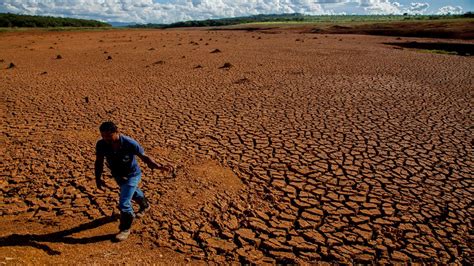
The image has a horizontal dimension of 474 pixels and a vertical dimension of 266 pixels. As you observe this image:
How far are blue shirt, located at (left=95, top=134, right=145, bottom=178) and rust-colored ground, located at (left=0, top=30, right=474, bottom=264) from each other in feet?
2.97

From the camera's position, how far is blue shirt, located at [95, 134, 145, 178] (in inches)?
157

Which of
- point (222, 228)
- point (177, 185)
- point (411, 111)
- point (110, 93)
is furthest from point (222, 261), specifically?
point (110, 93)

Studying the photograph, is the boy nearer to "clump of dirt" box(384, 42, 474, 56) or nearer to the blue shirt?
the blue shirt

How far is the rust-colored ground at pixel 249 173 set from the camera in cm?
420

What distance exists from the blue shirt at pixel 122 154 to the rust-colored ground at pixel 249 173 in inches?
35.7

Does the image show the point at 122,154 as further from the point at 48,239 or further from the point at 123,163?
the point at 48,239

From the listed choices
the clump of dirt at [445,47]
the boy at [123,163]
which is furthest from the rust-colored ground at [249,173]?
the clump of dirt at [445,47]

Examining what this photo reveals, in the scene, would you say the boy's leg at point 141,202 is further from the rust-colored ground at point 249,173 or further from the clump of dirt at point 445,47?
the clump of dirt at point 445,47

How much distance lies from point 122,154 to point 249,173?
2675mm

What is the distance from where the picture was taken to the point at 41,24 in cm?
7169

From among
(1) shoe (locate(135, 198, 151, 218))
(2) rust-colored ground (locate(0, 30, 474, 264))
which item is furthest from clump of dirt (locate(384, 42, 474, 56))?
(1) shoe (locate(135, 198, 151, 218))

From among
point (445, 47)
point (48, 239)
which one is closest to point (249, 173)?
point (48, 239)

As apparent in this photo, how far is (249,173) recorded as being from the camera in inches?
239

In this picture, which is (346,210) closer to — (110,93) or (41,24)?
(110,93)
